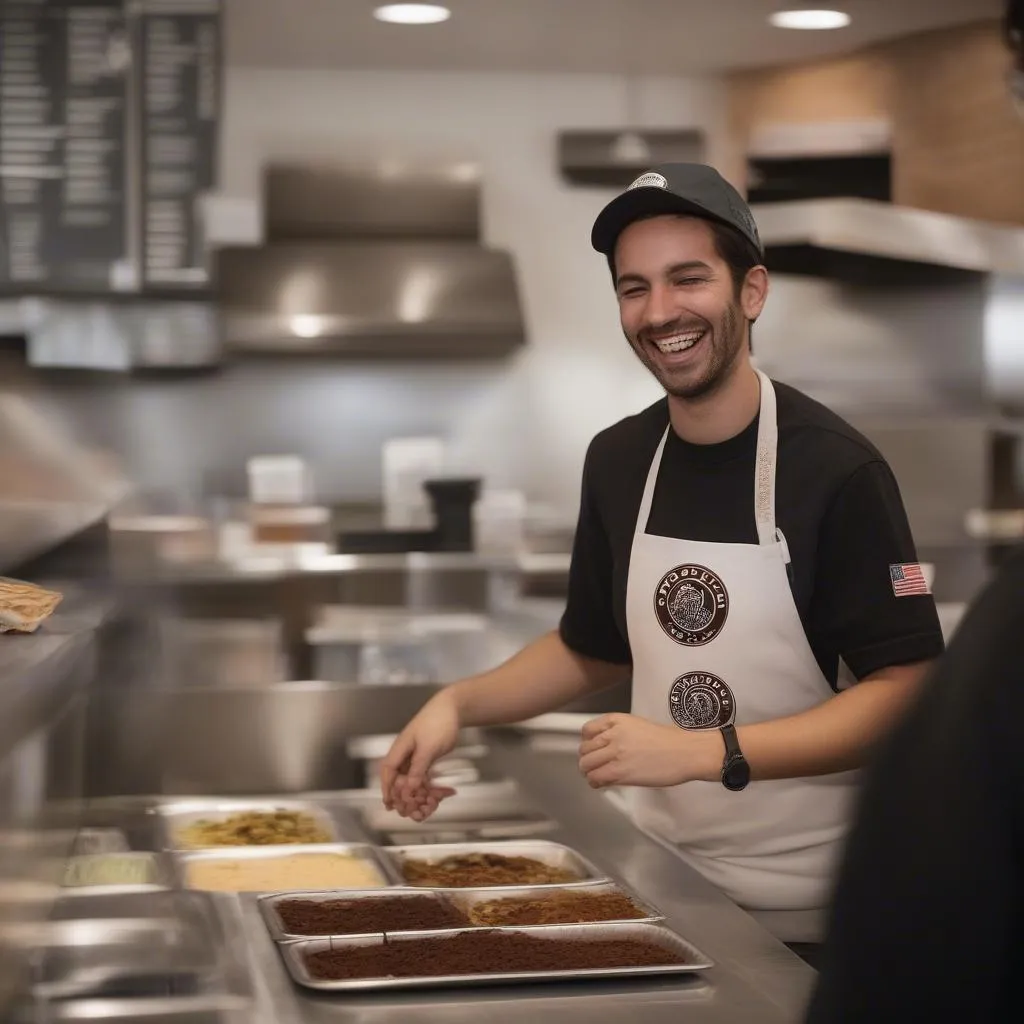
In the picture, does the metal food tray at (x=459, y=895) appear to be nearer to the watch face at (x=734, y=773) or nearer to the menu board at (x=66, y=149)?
the watch face at (x=734, y=773)

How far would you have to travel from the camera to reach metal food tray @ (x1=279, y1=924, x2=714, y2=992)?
1.39 meters

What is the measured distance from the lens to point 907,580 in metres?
1.82

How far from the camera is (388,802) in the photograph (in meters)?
1.97

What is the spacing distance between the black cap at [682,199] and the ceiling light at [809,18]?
6.98ft

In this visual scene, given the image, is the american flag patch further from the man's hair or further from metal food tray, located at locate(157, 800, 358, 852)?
metal food tray, located at locate(157, 800, 358, 852)

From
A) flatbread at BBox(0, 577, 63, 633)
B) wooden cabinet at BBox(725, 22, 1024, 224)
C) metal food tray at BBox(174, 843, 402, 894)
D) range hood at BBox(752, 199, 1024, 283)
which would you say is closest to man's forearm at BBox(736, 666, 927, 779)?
metal food tray at BBox(174, 843, 402, 894)

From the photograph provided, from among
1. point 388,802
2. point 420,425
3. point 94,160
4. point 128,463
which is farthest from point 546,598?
point 388,802

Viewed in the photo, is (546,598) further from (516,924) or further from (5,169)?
(516,924)

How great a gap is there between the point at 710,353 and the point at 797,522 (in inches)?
9.3

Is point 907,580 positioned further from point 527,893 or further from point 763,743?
point 527,893

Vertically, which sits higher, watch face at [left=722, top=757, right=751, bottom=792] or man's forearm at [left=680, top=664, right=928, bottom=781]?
man's forearm at [left=680, top=664, right=928, bottom=781]

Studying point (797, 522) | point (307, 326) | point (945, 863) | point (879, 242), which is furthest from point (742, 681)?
point (307, 326)

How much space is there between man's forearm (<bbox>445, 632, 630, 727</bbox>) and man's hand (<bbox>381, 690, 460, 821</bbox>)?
10 cm

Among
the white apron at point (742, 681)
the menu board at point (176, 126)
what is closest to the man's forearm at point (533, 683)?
the white apron at point (742, 681)
